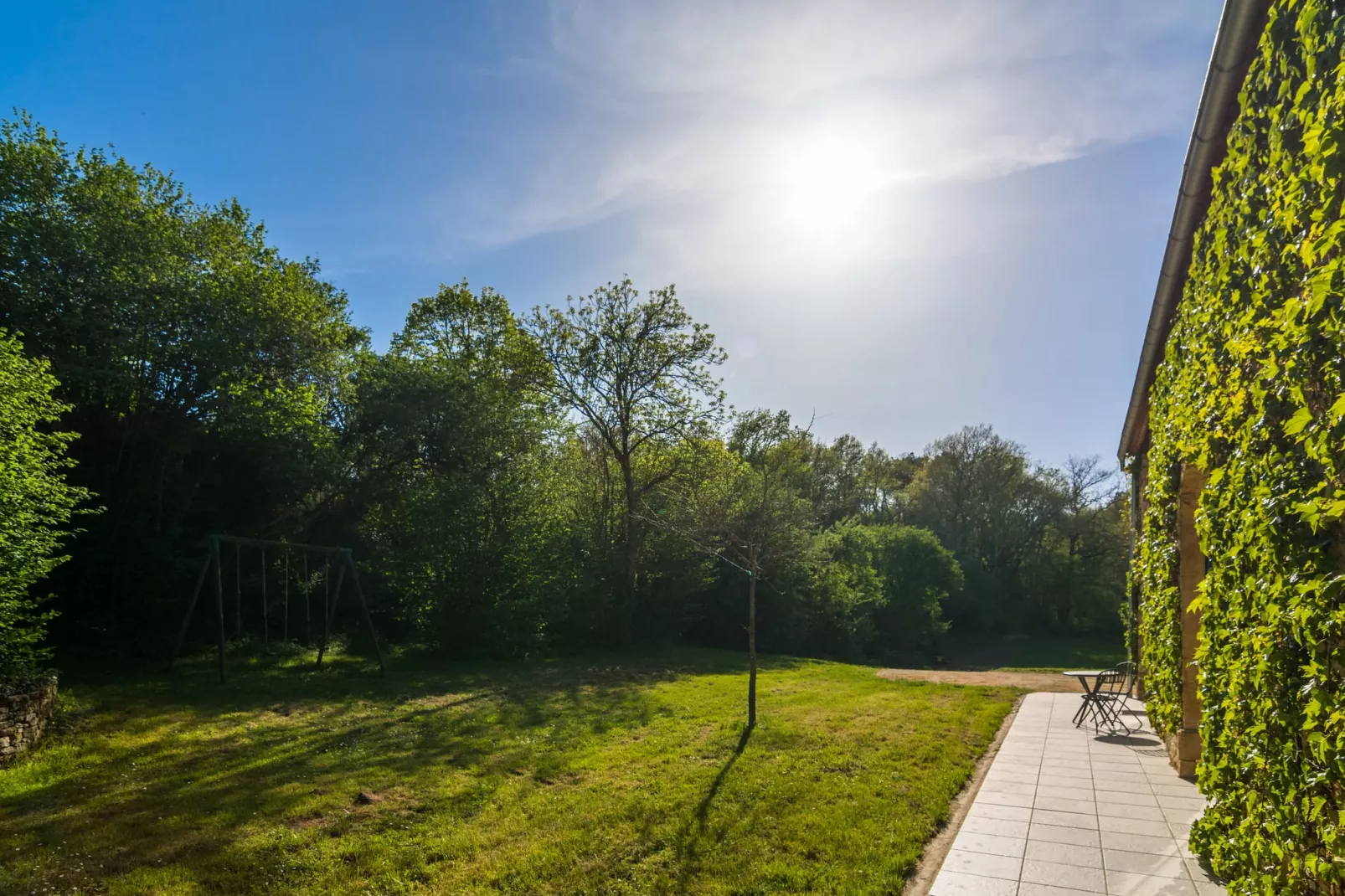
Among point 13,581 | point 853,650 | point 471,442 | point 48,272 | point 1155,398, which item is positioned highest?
point 48,272

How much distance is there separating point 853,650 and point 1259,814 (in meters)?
21.4

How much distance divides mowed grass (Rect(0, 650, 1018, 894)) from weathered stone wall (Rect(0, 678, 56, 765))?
0.21m

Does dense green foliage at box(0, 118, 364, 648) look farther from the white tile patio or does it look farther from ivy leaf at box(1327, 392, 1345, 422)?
ivy leaf at box(1327, 392, 1345, 422)

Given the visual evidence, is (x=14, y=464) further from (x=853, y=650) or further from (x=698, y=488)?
(x=853, y=650)

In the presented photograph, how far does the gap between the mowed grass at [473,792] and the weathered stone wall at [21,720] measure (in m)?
0.21

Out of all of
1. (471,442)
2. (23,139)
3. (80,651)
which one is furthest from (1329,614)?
(23,139)

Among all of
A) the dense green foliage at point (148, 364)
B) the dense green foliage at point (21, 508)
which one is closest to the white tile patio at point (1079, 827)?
the dense green foliage at point (21, 508)

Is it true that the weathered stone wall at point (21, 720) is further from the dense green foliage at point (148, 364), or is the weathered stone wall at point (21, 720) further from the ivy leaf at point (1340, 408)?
the ivy leaf at point (1340, 408)

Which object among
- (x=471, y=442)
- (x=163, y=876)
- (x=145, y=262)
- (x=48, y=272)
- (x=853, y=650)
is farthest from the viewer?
(x=853, y=650)

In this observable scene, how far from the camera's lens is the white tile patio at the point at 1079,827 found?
4.06 metres

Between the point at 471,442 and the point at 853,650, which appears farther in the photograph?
the point at 853,650

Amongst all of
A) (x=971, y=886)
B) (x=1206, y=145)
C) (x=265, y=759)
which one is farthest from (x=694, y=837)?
(x=1206, y=145)

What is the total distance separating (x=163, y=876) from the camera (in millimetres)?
4406

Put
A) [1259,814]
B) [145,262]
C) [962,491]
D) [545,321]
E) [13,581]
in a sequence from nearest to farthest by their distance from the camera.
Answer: [1259,814]
[13,581]
[145,262]
[545,321]
[962,491]
